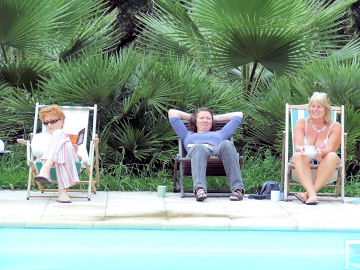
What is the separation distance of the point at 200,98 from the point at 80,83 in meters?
1.32

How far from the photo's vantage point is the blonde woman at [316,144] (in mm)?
5824

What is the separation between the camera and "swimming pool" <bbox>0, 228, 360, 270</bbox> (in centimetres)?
404

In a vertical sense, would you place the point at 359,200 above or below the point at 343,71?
below

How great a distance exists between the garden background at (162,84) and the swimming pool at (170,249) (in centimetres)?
239

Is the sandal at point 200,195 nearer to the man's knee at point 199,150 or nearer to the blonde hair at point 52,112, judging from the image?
the man's knee at point 199,150

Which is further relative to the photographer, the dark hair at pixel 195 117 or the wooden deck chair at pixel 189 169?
the dark hair at pixel 195 117

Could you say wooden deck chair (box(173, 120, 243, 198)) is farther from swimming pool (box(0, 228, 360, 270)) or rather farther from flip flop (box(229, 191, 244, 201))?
swimming pool (box(0, 228, 360, 270))

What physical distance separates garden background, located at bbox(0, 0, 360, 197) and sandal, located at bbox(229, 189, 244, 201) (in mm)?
720

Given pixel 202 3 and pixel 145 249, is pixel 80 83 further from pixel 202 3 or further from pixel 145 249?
pixel 145 249

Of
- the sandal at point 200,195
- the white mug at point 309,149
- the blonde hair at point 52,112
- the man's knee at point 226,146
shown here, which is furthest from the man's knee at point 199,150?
the blonde hair at point 52,112

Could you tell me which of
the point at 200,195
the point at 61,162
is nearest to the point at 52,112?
the point at 61,162

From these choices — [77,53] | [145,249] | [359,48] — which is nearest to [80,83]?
[77,53]

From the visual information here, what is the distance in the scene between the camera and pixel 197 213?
489 centimetres

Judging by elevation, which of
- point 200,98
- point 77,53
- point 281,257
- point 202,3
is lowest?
point 281,257
